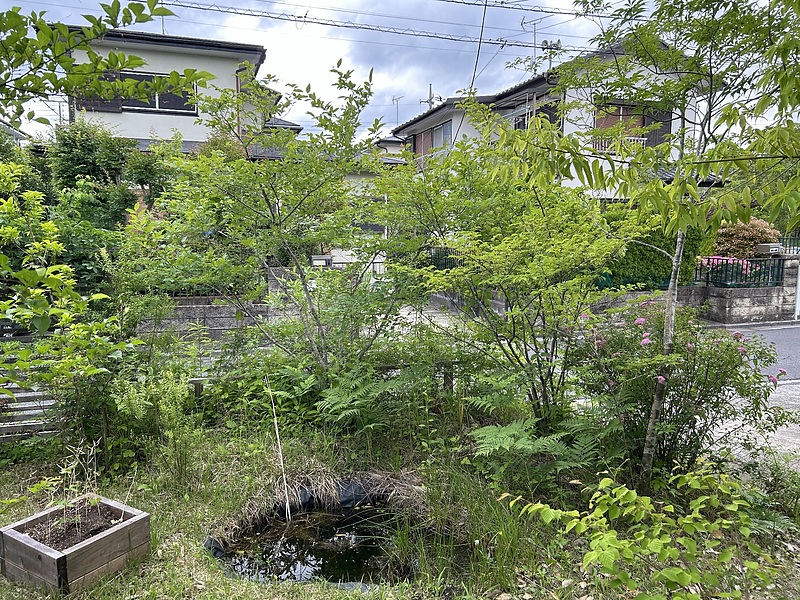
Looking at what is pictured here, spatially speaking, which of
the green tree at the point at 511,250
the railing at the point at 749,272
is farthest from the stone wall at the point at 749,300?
the green tree at the point at 511,250

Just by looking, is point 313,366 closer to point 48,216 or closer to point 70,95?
point 70,95

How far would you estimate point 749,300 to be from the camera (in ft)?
32.5

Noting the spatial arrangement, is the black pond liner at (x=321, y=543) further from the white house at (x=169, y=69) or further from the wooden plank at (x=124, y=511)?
the white house at (x=169, y=69)

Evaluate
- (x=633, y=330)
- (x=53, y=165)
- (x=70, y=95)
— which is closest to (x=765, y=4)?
(x=633, y=330)

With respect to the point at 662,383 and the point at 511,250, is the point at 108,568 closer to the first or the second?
the point at 511,250

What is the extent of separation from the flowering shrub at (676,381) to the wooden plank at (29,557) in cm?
302

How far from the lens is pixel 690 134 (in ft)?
11.1

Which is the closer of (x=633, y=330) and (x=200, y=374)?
(x=633, y=330)

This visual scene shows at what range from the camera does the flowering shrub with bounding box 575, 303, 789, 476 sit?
3043 mm

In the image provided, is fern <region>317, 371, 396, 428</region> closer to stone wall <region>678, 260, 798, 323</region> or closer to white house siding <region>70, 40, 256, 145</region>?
stone wall <region>678, 260, 798, 323</region>

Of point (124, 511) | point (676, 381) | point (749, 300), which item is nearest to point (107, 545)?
point (124, 511)

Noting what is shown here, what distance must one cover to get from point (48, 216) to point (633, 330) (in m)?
6.12

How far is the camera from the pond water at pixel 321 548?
286 centimetres

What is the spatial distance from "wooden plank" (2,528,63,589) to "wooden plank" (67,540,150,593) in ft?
0.26
